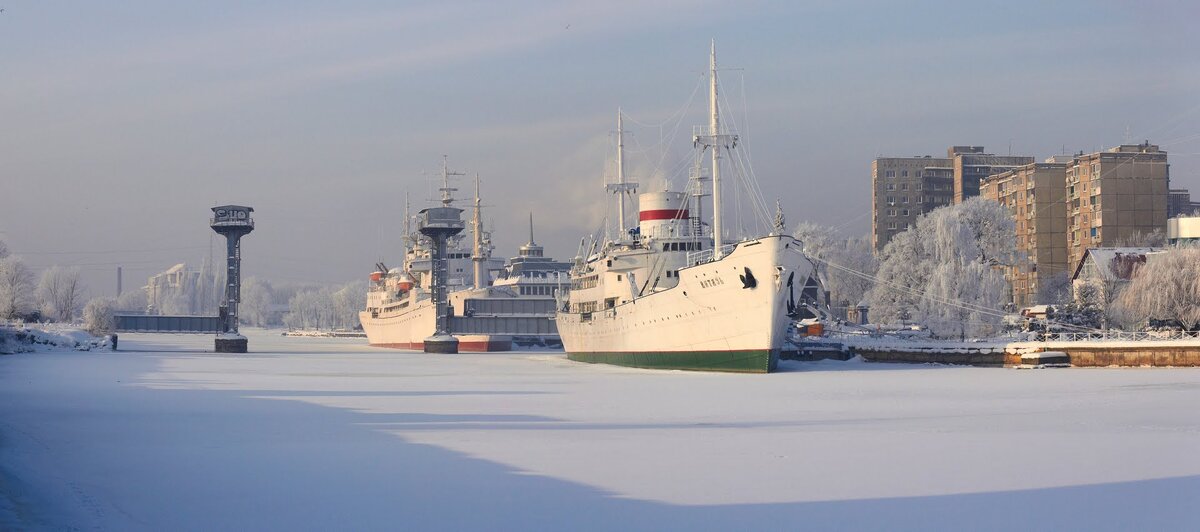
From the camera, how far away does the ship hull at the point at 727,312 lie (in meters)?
49.1

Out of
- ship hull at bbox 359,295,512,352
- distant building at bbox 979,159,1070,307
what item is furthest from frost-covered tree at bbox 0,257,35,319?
distant building at bbox 979,159,1070,307

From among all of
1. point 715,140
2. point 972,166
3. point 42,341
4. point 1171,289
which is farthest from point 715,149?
point 972,166

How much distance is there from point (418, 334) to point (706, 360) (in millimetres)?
69052

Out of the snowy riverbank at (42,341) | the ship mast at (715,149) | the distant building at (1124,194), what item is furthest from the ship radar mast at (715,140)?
the distant building at (1124,194)

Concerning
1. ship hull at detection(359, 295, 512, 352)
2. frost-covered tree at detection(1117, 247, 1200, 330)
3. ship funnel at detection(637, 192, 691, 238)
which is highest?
ship funnel at detection(637, 192, 691, 238)

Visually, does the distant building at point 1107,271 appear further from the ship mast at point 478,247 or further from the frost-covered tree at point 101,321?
the frost-covered tree at point 101,321

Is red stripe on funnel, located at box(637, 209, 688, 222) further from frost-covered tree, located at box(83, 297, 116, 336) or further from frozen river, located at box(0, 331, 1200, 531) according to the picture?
frost-covered tree, located at box(83, 297, 116, 336)

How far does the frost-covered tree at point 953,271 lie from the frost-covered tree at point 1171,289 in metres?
13.3

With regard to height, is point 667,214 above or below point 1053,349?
above

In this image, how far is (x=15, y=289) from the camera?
10838cm

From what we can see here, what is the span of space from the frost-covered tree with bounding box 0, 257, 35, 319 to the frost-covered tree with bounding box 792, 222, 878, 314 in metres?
79.8

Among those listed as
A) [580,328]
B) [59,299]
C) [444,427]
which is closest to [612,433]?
[444,427]

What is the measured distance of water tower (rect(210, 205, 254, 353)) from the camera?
101m

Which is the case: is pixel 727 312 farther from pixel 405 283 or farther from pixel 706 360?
pixel 405 283
